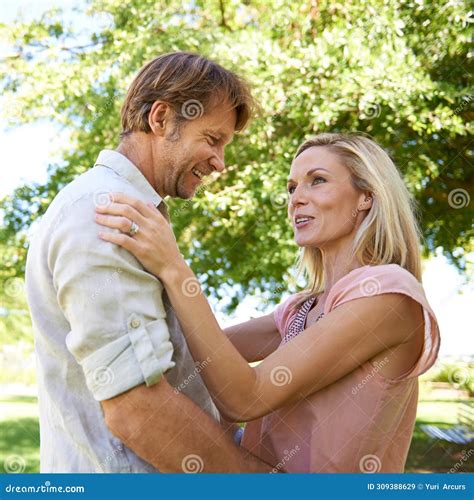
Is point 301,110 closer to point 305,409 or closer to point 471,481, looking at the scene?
point 471,481

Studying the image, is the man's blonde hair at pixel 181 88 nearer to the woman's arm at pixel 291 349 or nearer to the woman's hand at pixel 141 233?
the woman's hand at pixel 141 233

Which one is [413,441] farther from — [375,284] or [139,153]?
[139,153]

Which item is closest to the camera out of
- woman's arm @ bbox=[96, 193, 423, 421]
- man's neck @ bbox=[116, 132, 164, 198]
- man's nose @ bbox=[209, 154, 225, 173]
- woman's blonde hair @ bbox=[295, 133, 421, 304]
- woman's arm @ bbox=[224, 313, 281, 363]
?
woman's arm @ bbox=[96, 193, 423, 421]

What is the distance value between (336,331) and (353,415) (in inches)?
9.1

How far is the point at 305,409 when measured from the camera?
2061 millimetres

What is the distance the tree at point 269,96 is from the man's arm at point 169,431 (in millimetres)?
3885

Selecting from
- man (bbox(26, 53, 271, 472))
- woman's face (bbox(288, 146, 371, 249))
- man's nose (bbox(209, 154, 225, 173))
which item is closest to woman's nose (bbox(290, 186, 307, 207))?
woman's face (bbox(288, 146, 371, 249))

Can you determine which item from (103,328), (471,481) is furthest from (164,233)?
(471,481)

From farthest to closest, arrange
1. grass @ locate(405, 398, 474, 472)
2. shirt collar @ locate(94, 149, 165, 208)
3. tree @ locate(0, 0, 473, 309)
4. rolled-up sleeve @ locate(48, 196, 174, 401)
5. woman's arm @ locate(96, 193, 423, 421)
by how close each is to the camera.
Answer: grass @ locate(405, 398, 474, 472) < tree @ locate(0, 0, 473, 309) < shirt collar @ locate(94, 149, 165, 208) < woman's arm @ locate(96, 193, 423, 421) < rolled-up sleeve @ locate(48, 196, 174, 401)

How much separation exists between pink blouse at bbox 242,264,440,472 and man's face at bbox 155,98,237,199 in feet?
1.72

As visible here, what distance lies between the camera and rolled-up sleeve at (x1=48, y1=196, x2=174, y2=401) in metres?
1.58

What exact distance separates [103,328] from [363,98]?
→ 4399mm

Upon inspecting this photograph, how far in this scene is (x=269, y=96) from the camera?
5785 mm

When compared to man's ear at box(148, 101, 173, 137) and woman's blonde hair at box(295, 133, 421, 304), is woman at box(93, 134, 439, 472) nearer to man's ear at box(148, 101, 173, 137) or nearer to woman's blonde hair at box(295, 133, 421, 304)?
woman's blonde hair at box(295, 133, 421, 304)
